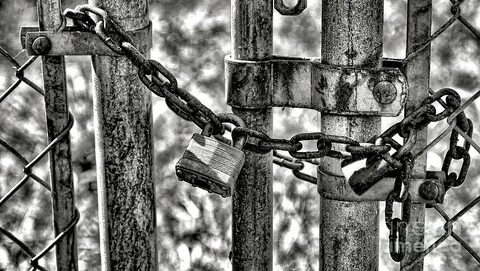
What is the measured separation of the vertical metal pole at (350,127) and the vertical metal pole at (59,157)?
437 millimetres

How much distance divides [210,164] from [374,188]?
25 centimetres

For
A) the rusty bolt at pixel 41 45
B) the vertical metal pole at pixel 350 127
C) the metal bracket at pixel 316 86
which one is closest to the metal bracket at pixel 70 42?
the rusty bolt at pixel 41 45

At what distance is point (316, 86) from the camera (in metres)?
1.32

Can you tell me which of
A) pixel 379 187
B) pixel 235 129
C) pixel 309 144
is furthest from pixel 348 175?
pixel 309 144

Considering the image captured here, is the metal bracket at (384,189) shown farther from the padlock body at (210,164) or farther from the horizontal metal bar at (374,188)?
the padlock body at (210,164)

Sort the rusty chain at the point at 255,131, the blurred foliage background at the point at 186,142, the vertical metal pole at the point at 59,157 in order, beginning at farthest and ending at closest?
the blurred foliage background at the point at 186,142 → the vertical metal pole at the point at 59,157 → the rusty chain at the point at 255,131

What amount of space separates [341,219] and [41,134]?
1486 mm

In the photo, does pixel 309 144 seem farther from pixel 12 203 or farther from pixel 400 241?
pixel 400 241

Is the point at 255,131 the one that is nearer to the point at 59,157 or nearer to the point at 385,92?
the point at 385,92

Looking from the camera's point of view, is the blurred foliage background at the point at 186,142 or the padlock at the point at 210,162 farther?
the blurred foliage background at the point at 186,142

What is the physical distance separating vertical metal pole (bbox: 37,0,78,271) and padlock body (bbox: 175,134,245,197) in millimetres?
303

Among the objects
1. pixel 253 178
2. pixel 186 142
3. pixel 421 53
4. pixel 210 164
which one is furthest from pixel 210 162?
pixel 186 142

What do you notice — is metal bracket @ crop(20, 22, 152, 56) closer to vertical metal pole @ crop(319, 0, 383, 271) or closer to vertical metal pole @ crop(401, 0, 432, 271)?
vertical metal pole @ crop(319, 0, 383, 271)

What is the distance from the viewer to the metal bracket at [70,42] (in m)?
1.35
